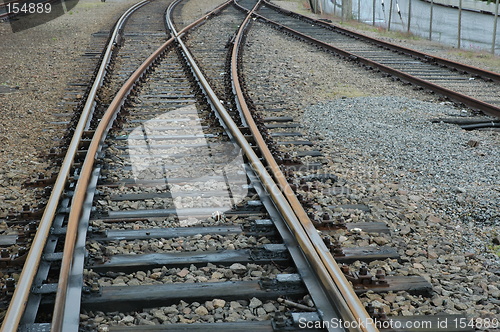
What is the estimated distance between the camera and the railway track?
2.94 meters

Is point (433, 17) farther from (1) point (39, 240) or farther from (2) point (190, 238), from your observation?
(1) point (39, 240)

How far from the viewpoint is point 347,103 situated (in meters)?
8.06

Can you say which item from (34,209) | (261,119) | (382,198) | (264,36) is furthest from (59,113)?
(264,36)

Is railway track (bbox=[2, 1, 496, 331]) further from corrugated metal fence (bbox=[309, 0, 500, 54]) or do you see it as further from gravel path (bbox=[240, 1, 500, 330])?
corrugated metal fence (bbox=[309, 0, 500, 54])

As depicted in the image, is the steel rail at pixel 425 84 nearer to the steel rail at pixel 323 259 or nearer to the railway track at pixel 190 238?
the railway track at pixel 190 238

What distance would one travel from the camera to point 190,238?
382cm

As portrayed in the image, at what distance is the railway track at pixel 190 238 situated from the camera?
2.94 meters

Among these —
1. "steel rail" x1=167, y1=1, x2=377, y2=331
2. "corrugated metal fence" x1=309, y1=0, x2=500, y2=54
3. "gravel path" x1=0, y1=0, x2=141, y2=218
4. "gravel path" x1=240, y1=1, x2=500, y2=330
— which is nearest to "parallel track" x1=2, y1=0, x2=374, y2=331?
"steel rail" x1=167, y1=1, x2=377, y2=331

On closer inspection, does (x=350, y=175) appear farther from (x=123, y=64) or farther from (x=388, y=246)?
(x=123, y=64)

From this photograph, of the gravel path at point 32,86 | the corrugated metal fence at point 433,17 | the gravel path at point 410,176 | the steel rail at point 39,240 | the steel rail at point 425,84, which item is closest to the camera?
the steel rail at point 39,240

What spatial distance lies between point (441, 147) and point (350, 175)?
1.40 metres

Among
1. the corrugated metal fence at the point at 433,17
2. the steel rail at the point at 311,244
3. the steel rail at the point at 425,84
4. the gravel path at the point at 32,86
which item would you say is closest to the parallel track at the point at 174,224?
the steel rail at the point at 311,244

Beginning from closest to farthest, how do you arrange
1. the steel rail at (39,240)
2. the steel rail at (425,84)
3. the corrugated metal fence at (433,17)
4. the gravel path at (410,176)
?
the steel rail at (39,240) → the gravel path at (410,176) → the steel rail at (425,84) → the corrugated metal fence at (433,17)

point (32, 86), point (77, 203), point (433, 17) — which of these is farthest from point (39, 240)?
point (433, 17)
